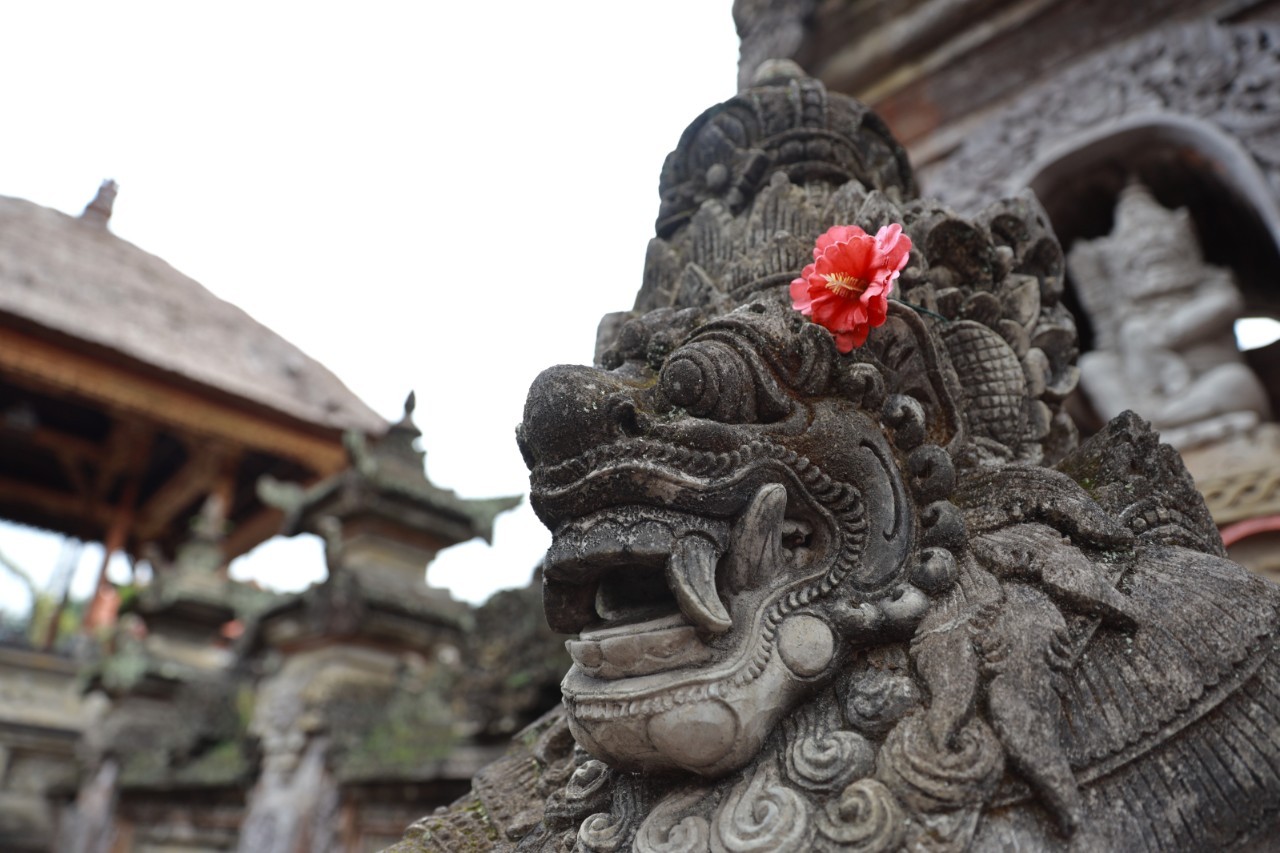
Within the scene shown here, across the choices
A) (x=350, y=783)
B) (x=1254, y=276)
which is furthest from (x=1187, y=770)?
(x=1254, y=276)

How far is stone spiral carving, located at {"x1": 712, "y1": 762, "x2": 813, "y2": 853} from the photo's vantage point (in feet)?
4.07

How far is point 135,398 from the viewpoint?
11.6 metres

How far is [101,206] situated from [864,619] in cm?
1757

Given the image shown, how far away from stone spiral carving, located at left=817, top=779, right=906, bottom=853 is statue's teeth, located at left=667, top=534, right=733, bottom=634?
0.29 metres

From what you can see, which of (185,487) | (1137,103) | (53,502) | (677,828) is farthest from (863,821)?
(53,502)

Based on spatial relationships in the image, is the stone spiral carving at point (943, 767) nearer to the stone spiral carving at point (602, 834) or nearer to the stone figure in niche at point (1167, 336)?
the stone spiral carving at point (602, 834)

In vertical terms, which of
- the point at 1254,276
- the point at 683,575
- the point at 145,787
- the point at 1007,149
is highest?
the point at 1007,149

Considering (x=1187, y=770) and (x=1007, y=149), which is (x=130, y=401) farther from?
(x=1187, y=770)

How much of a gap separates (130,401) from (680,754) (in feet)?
39.7

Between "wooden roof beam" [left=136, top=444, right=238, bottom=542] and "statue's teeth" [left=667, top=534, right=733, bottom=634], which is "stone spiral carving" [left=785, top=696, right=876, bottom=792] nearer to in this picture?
"statue's teeth" [left=667, top=534, right=733, bottom=634]

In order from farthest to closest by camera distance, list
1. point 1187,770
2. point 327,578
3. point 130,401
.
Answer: point 130,401 < point 327,578 < point 1187,770

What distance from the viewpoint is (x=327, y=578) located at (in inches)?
182

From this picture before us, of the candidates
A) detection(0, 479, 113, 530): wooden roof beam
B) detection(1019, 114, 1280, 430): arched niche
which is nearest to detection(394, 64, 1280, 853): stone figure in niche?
detection(1019, 114, 1280, 430): arched niche

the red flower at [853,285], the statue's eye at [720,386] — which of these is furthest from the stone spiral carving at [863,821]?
the red flower at [853,285]
